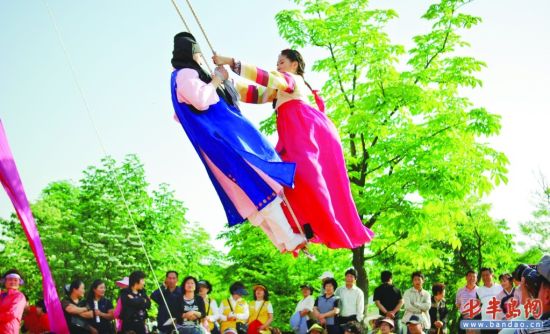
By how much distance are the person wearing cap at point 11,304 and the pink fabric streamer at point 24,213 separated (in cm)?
32

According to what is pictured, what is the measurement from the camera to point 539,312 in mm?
3055

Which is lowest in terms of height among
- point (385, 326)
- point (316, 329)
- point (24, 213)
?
point (385, 326)

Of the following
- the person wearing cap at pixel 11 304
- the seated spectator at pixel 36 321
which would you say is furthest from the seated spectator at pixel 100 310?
the seated spectator at pixel 36 321

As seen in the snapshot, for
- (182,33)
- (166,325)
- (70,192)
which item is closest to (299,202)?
(182,33)

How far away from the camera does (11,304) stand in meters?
7.78

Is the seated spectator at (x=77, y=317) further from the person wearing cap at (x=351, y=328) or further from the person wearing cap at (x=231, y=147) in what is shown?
the person wearing cap at (x=231, y=147)

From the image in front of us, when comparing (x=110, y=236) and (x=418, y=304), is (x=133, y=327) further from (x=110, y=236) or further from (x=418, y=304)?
(x=110, y=236)

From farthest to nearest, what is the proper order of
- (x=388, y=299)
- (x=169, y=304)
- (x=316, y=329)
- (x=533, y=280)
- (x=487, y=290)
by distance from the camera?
1. (x=388, y=299)
2. (x=487, y=290)
3. (x=316, y=329)
4. (x=169, y=304)
5. (x=533, y=280)

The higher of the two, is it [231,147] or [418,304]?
[231,147]

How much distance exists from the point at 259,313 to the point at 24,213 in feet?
9.56

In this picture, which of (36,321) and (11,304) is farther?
(36,321)

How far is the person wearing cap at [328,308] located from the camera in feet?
27.6

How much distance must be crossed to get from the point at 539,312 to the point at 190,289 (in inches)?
205

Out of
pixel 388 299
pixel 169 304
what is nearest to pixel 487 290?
pixel 388 299
